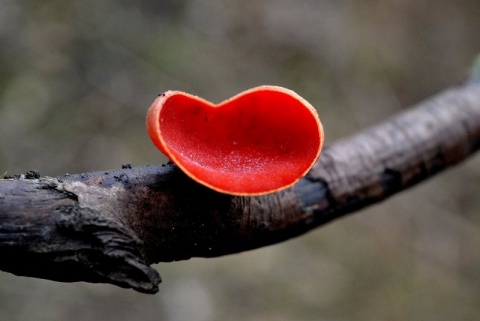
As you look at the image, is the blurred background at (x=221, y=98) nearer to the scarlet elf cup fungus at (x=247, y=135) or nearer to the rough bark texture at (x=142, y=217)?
the rough bark texture at (x=142, y=217)

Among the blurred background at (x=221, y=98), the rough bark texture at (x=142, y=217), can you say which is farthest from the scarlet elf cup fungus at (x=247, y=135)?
the blurred background at (x=221, y=98)

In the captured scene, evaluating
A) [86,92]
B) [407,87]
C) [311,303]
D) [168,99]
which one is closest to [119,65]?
[86,92]

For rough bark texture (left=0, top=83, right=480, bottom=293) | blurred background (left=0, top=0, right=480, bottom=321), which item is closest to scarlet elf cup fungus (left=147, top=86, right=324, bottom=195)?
rough bark texture (left=0, top=83, right=480, bottom=293)

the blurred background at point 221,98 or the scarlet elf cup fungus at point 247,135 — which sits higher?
the scarlet elf cup fungus at point 247,135

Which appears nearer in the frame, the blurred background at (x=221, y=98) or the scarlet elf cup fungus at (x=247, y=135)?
the scarlet elf cup fungus at (x=247, y=135)

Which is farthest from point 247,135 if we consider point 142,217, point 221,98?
point 221,98

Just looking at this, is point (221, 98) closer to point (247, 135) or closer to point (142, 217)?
point (247, 135)
